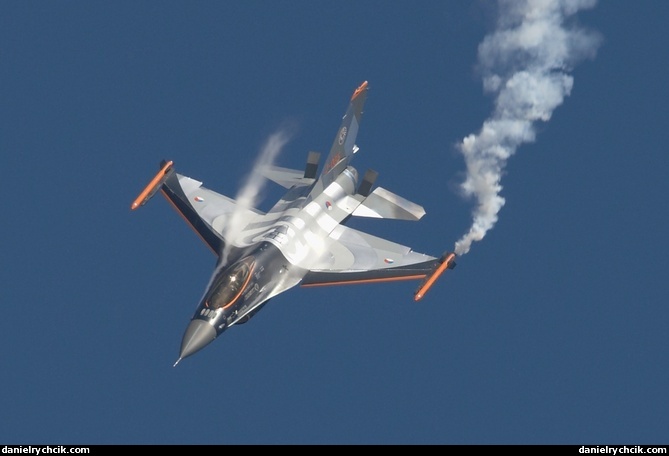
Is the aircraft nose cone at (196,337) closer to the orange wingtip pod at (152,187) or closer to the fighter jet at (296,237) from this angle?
the fighter jet at (296,237)

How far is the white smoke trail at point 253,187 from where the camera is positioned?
79125 millimetres

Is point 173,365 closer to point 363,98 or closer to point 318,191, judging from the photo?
point 318,191

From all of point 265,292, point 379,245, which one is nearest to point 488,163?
point 379,245

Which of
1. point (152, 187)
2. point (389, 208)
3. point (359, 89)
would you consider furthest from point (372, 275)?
point (152, 187)

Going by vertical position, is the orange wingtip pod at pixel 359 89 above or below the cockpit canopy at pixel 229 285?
above

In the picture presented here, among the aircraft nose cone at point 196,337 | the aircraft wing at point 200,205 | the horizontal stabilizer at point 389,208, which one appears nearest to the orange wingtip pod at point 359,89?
A: the horizontal stabilizer at point 389,208

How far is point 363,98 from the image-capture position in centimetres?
8450

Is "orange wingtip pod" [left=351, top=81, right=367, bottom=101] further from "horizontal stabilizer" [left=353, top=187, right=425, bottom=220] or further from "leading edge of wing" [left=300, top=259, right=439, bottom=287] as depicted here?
"leading edge of wing" [left=300, top=259, right=439, bottom=287]

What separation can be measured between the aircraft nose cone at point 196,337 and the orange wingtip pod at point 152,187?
1109 centimetres

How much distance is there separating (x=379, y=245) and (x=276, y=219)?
6193 mm

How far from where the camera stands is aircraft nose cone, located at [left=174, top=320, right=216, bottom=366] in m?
70.7

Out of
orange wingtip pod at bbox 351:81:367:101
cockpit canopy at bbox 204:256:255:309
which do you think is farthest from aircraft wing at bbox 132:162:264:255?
orange wingtip pod at bbox 351:81:367:101

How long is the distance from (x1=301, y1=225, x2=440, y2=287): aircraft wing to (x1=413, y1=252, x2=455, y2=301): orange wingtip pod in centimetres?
53

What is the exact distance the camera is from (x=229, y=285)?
240 feet
